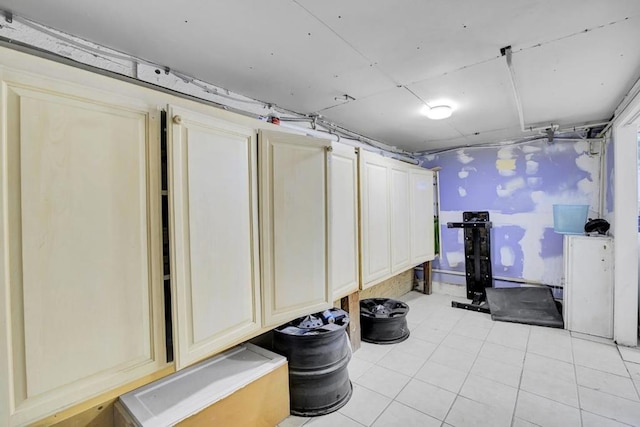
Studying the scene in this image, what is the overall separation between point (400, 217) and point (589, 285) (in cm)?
205

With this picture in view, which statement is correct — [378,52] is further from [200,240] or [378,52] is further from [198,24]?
[200,240]

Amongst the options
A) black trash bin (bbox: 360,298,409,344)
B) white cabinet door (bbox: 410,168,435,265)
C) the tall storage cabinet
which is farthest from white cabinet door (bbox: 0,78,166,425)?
the tall storage cabinet

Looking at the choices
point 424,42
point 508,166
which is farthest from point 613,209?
point 424,42

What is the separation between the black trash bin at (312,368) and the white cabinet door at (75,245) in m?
0.86

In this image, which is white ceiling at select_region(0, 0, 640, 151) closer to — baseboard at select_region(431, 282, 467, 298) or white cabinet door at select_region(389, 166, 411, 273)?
white cabinet door at select_region(389, 166, 411, 273)

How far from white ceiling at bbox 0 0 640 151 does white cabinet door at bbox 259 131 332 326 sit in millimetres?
492

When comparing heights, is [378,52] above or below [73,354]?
above

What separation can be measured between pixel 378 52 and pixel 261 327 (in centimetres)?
175

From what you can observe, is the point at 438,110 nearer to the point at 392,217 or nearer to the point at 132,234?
the point at 392,217

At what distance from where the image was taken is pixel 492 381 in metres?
2.29

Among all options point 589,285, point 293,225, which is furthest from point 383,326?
point 589,285

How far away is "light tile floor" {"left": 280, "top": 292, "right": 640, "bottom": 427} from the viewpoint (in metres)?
1.91

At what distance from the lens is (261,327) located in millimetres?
1771

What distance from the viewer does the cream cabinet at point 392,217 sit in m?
2.77
